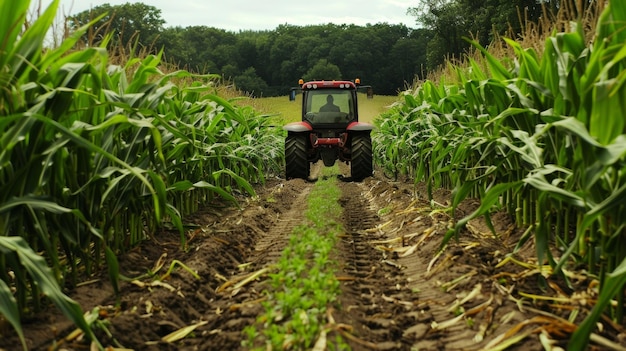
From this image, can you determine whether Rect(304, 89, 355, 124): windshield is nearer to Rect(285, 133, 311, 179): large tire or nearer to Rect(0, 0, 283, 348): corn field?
Rect(285, 133, 311, 179): large tire

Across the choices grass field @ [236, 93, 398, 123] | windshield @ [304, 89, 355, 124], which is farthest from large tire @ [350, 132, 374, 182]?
windshield @ [304, 89, 355, 124]

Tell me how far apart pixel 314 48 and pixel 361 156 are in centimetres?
5191

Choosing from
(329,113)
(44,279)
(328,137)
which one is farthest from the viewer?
(329,113)

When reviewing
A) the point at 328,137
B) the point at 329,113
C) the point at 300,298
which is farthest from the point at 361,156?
the point at 300,298

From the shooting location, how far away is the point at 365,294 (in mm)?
3449

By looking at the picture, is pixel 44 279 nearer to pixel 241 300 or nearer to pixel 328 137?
pixel 241 300

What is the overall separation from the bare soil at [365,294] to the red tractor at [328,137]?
14.9 ft

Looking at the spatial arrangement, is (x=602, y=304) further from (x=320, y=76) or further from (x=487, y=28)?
(x=320, y=76)

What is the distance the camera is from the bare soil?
2.62 meters

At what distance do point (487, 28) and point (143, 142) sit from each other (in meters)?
38.2

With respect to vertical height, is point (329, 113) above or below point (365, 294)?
above

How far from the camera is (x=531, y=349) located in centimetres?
234

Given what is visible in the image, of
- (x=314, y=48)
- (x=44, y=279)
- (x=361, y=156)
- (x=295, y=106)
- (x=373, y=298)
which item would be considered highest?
(x=314, y=48)

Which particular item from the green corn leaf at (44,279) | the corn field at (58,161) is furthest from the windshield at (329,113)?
the green corn leaf at (44,279)
